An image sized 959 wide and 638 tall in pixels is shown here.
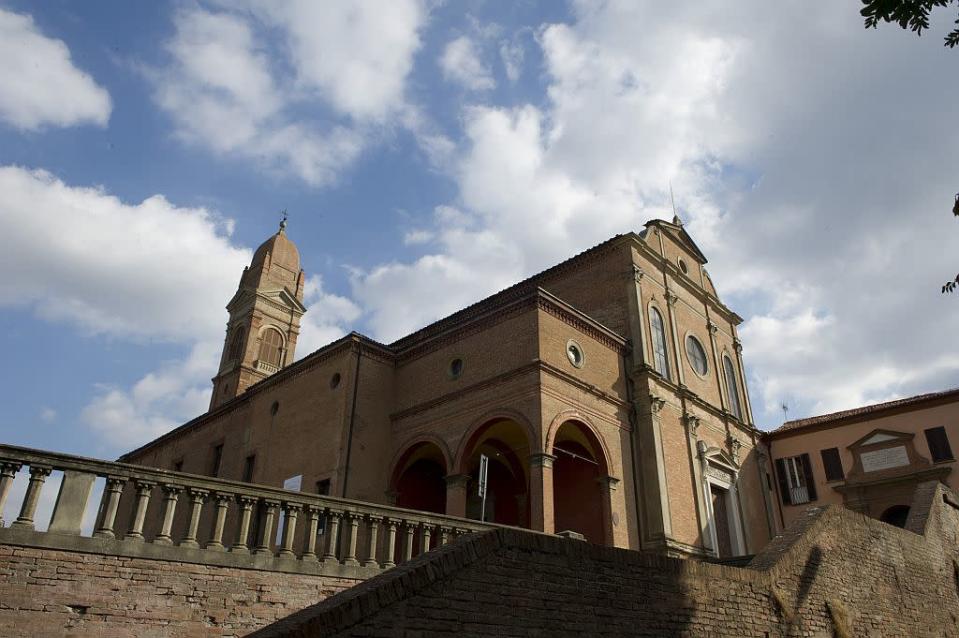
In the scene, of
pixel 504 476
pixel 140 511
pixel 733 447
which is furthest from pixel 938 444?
pixel 140 511

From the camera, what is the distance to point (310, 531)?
9336 millimetres

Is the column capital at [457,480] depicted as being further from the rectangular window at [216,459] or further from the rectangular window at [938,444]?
the rectangular window at [938,444]

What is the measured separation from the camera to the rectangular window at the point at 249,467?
22.2m

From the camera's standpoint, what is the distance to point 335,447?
18828mm

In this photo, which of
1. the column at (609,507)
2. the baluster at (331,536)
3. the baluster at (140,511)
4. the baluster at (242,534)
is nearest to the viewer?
the baluster at (140,511)

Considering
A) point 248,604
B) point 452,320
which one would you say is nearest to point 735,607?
point 248,604

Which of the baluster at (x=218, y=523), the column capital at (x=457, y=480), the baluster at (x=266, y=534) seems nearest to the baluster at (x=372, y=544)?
the baluster at (x=266, y=534)

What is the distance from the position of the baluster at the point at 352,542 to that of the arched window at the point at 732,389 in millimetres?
19137

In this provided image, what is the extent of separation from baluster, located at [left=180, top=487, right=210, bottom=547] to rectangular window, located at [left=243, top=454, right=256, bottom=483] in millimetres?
13989

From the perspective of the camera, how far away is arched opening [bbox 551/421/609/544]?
18734mm

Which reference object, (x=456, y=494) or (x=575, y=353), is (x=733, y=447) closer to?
(x=575, y=353)

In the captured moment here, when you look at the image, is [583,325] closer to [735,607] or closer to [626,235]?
[626,235]

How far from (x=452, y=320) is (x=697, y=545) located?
32.7 feet

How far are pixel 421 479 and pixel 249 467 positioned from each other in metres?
5.73
